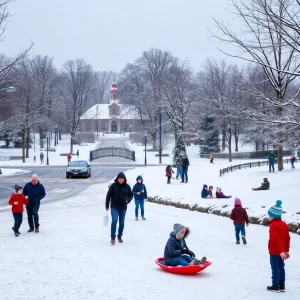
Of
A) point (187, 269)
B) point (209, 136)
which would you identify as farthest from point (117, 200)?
point (209, 136)

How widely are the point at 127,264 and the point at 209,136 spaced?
6283 centimetres

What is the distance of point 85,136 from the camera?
91.2 m

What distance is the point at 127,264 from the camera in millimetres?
10078

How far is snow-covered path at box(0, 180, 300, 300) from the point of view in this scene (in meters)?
8.03

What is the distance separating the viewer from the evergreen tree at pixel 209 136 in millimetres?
71062

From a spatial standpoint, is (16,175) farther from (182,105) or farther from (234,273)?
(234,273)

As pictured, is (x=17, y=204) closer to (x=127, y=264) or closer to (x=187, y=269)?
(x=127, y=264)

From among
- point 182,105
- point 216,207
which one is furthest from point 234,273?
point 182,105

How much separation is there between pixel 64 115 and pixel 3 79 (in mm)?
57142

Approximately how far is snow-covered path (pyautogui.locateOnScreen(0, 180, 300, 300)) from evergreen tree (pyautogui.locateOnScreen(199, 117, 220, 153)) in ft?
179

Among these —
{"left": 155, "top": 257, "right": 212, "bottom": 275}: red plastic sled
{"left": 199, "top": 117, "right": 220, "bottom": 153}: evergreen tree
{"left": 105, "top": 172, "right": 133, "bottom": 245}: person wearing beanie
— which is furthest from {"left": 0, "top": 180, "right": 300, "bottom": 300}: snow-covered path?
{"left": 199, "top": 117, "right": 220, "bottom": 153}: evergreen tree

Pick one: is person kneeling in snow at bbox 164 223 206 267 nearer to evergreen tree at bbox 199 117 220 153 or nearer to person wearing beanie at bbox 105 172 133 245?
person wearing beanie at bbox 105 172 133 245

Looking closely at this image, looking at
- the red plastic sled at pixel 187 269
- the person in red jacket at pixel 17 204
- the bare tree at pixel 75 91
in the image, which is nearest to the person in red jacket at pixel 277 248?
the red plastic sled at pixel 187 269

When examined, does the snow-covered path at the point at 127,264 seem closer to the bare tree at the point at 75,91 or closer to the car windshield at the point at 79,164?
the car windshield at the point at 79,164
